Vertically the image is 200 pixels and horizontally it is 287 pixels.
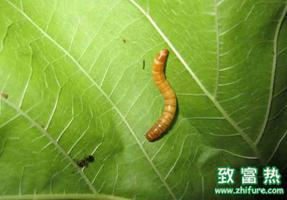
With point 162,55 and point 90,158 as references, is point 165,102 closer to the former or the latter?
point 162,55

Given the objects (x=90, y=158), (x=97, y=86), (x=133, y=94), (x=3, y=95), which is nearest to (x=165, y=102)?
(x=133, y=94)

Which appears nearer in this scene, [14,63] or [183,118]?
[14,63]

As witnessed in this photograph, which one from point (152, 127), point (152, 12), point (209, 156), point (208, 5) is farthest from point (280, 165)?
point (152, 12)

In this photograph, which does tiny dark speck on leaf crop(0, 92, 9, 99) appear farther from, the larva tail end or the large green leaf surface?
the larva tail end

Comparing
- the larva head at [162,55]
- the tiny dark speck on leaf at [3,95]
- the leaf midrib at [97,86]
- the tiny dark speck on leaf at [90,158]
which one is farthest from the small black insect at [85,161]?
the larva head at [162,55]

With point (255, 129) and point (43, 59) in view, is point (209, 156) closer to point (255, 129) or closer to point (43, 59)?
point (255, 129)

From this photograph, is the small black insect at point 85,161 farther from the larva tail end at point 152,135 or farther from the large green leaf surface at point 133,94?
the larva tail end at point 152,135
